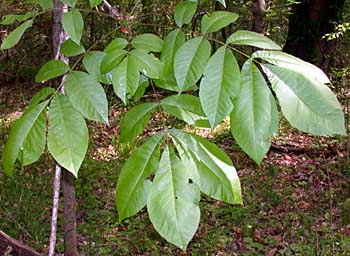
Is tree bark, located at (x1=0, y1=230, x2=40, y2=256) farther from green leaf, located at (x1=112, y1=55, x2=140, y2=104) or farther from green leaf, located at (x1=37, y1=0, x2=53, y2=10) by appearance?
green leaf, located at (x1=112, y1=55, x2=140, y2=104)

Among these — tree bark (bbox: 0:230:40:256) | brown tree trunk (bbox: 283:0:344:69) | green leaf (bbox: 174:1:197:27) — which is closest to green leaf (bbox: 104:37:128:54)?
green leaf (bbox: 174:1:197:27)

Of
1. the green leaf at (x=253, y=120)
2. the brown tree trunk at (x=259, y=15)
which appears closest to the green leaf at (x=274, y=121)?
the green leaf at (x=253, y=120)

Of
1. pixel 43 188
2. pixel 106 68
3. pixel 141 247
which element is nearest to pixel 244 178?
pixel 141 247

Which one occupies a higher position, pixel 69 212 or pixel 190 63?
pixel 190 63

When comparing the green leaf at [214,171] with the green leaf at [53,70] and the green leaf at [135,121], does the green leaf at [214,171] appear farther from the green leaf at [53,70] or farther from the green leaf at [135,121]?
the green leaf at [53,70]

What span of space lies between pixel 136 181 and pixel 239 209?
341 centimetres

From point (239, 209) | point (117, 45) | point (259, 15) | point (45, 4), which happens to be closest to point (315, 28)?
point (259, 15)

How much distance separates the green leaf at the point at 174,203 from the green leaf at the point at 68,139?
0.49ft

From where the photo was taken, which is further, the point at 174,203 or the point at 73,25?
the point at 73,25

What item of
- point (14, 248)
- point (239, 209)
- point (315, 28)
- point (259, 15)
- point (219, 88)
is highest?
point (219, 88)

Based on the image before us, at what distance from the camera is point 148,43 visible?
0.97 metres

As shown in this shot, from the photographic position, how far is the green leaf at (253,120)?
29.1 inches

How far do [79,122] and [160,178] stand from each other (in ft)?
0.64

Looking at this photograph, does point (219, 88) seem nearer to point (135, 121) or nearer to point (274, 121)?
point (274, 121)
